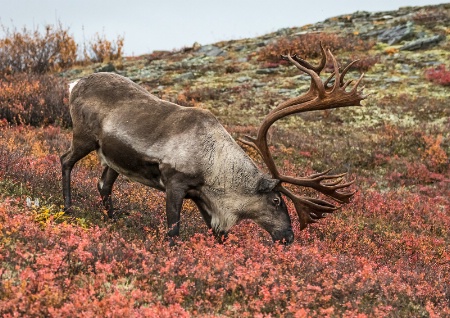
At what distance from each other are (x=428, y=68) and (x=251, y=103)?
8474 mm

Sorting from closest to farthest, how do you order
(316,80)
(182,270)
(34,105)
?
(182,270) < (316,80) < (34,105)

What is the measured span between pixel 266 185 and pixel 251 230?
136cm

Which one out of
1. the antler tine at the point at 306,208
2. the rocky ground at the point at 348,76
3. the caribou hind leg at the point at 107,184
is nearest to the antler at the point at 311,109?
the antler tine at the point at 306,208

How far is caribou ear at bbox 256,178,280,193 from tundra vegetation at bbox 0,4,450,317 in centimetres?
63

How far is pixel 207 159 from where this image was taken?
256 inches

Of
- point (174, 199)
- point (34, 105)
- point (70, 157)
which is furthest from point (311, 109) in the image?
point (34, 105)

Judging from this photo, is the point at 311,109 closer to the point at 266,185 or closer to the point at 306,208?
the point at 266,185

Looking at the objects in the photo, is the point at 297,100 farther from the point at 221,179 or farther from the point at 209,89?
the point at 209,89

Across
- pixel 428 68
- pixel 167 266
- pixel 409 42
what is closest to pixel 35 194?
pixel 167 266

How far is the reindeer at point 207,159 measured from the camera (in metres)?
6.49

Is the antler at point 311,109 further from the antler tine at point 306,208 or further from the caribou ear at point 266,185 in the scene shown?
the caribou ear at point 266,185

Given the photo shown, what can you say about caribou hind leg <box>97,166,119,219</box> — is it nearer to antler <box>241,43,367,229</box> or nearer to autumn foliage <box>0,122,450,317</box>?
autumn foliage <box>0,122,450,317</box>

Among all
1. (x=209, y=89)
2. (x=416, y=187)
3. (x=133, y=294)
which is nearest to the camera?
(x=133, y=294)

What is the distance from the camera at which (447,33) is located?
91.6ft
